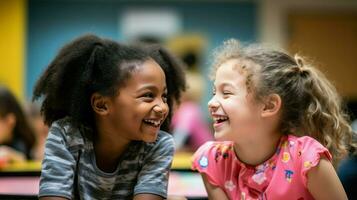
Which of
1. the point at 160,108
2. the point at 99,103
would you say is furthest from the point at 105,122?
the point at 160,108

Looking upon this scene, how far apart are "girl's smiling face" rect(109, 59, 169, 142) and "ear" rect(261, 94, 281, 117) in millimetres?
244

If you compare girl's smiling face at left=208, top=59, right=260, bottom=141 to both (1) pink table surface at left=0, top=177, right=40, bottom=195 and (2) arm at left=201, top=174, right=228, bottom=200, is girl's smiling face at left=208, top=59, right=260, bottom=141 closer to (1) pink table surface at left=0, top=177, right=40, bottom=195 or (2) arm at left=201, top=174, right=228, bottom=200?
(2) arm at left=201, top=174, right=228, bottom=200

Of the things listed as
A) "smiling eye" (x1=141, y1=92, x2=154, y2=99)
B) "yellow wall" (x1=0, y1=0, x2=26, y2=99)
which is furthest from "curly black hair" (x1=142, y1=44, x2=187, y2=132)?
"yellow wall" (x1=0, y1=0, x2=26, y2=99)

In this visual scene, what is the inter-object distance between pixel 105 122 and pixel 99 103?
5 centimetres

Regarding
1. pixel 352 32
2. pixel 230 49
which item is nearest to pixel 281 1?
pixel 352 32

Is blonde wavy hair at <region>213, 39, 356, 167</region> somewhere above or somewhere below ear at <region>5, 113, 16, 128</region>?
above

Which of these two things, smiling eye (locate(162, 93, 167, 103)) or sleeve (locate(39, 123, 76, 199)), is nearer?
sleeve (locate(39, 123, 76, 199))

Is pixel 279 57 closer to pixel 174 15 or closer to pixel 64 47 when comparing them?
pixel 64 47

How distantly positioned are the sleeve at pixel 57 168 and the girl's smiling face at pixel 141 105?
0.14m

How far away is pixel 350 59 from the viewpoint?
191 inches

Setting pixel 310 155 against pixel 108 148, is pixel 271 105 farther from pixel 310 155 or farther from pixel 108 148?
pixel 108 148

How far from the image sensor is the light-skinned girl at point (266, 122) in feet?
3.95

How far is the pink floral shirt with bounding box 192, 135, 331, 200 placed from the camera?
116cm

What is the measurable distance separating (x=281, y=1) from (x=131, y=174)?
3.71 m
